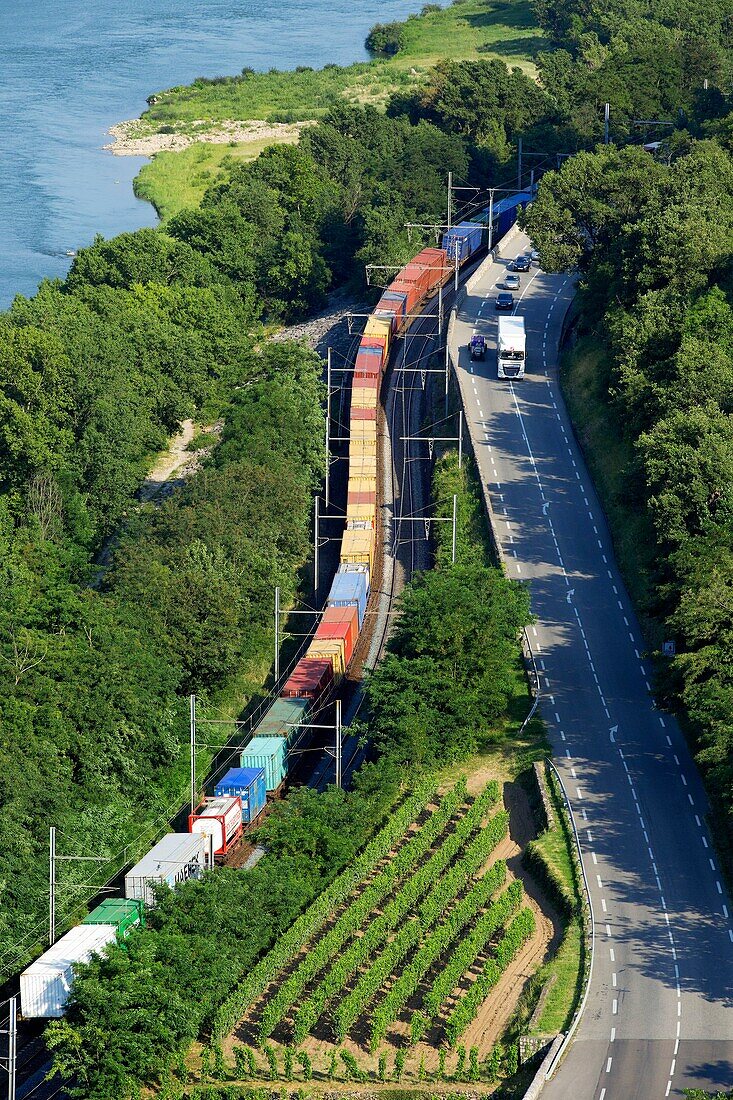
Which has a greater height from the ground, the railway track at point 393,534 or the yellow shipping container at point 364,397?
the yellow shipping container at point 364,397

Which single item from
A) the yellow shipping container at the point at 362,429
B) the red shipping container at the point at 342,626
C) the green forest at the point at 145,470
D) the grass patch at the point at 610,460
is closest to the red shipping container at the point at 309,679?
the red shipping container at the point at 342,626

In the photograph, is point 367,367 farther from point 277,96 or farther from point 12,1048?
point 277,96

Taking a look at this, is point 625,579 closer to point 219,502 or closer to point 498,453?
point 498,453

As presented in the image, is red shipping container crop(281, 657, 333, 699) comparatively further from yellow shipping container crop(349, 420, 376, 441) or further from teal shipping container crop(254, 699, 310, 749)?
yellow shipping container crop(349, 420, 376, 441)

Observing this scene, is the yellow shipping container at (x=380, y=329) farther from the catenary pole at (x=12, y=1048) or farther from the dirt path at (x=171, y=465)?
the catenary pole at (x=12, y=1048)

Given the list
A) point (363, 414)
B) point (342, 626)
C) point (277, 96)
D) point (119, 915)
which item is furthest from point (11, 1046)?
point (277, 96)

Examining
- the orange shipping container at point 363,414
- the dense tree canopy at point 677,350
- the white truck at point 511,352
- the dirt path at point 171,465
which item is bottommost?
the dirt path at point 171,465
